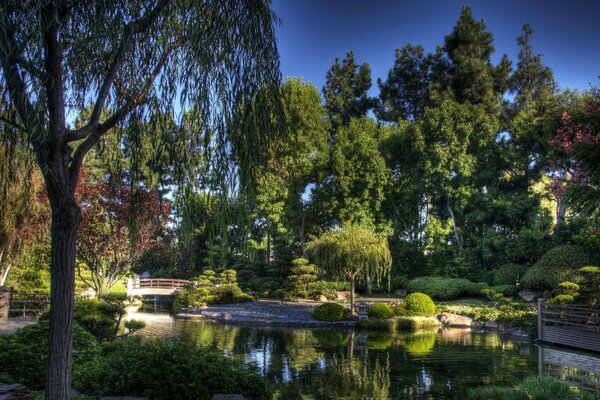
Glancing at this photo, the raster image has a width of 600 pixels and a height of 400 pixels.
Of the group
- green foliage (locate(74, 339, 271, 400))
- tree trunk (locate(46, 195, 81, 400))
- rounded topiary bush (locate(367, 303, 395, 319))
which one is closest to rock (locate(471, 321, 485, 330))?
rounded topiary bush (locate(367, 303, 395, 319))

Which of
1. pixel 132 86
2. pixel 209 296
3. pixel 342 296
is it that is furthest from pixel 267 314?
pixel 132 86

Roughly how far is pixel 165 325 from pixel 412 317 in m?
9.85

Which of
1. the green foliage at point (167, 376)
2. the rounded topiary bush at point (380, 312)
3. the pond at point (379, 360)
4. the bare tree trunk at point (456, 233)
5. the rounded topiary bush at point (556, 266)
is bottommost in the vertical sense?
the pond at point (379, 360)

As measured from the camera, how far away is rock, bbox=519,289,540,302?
23.1m

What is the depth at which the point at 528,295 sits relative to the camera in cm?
2339

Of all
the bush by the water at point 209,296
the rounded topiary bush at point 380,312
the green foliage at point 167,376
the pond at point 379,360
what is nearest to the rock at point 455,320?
the pond at point 379,360

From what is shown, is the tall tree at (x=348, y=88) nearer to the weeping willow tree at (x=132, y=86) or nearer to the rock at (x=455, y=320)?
the rock at (x=455, y=320)

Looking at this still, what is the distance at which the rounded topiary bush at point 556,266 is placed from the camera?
21594 mm

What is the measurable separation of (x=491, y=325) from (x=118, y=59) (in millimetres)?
18348

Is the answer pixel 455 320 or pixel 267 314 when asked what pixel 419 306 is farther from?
pixel 267 314

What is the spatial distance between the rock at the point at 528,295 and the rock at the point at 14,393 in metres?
22.8

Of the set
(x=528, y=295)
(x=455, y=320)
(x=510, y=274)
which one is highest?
(x=510, y=274)

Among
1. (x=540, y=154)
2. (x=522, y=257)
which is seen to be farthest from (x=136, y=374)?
(x=540, y=154)

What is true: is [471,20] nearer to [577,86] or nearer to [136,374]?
[577,86]
